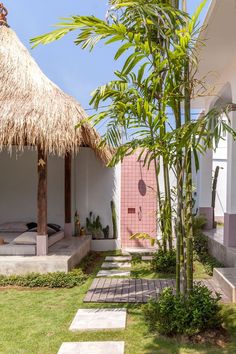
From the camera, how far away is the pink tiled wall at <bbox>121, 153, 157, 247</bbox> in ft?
31.7

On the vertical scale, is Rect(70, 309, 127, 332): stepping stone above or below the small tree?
below

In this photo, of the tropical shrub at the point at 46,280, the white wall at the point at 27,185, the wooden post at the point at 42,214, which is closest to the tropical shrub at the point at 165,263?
the tropical shrub at the point at 46,280

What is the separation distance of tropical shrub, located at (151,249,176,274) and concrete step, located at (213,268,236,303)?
1005 millimetres

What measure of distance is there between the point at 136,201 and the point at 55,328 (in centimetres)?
580

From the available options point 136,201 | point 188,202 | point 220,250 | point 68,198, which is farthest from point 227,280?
point 68,198

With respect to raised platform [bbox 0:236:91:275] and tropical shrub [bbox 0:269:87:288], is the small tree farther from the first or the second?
raised platform [bbox 0:236:91:275]

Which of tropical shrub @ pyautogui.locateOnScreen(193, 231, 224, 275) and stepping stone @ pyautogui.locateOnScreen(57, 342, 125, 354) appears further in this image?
tropical shrub @ pyautogui.locateOnScreen(193, 231, 224, 275)

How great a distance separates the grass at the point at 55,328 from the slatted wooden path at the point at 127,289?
20 cm

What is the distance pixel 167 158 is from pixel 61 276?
346cm

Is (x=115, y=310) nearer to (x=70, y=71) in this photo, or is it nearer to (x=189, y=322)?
(x=189, y=322)

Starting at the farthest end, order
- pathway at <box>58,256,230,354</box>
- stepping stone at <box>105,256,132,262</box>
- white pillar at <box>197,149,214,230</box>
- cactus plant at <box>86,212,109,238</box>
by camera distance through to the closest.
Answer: white pillar at <box>197,149,214,230</box> → cactus plant at <box>86,212,109,238</box> → stepping stone at <box>105,256,132,262</box> → pathway at <box>58,256,230,354</box>

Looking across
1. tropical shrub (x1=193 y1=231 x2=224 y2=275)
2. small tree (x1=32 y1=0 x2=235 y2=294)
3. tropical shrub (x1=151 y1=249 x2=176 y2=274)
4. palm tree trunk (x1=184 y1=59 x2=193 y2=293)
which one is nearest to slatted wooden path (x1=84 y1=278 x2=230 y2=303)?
tropical shrub (x1=151 y1=249 x2=176 y2=274)

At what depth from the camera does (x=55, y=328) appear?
415 cm

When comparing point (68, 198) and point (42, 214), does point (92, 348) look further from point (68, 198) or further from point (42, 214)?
point (68, 198)
